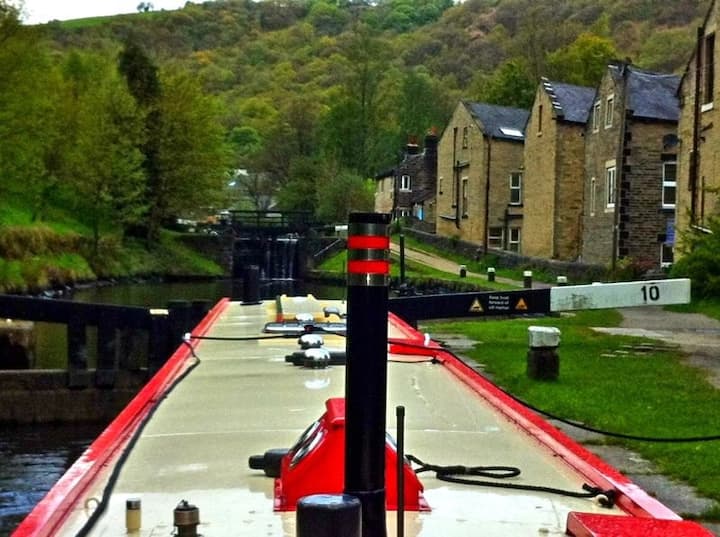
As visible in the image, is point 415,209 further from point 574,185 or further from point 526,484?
point 526,484

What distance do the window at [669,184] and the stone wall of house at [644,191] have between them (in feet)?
0.41

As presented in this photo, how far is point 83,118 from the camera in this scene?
1864 inches

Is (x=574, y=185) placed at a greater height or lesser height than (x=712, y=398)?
greater

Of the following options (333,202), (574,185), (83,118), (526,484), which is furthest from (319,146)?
(526,484)

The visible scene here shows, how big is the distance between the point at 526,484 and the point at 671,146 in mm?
26797

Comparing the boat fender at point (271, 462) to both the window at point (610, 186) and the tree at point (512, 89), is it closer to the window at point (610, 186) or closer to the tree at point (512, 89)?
the window at point (610, 186)

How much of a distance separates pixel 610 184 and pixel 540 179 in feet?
19.1

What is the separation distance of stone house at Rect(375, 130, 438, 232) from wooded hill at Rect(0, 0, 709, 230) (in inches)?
103

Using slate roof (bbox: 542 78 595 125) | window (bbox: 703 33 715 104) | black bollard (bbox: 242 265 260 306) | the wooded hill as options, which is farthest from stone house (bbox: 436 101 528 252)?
black bollard (bbox: 242 265 260 306)

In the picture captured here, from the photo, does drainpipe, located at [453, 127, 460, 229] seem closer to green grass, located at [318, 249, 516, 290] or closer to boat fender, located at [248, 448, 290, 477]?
green grass, located at [318, 249, 516, 290]

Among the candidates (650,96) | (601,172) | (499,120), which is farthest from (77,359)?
(499,120)

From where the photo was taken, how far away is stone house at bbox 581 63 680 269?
29578 mm

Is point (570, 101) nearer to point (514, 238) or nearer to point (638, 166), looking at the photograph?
point (638, 166)

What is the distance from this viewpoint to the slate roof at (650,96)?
29.7 meters
